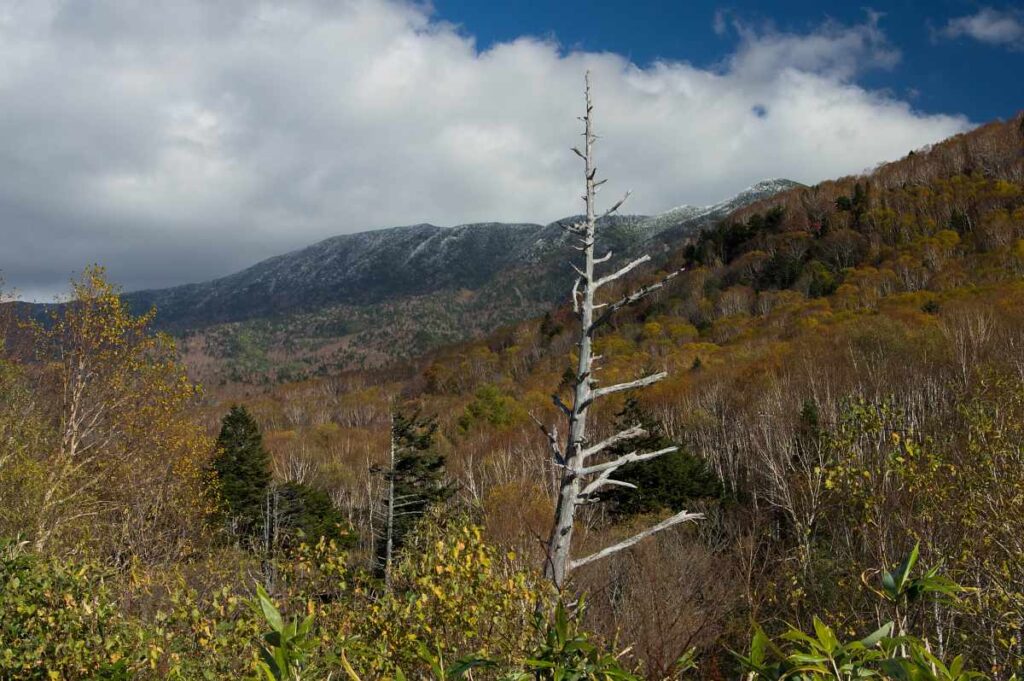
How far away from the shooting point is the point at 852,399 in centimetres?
889

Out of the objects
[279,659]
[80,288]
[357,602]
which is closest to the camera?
[279,659]

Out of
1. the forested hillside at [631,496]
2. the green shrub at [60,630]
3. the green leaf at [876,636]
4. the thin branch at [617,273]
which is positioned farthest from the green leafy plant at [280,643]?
the thin branch at [617,273]

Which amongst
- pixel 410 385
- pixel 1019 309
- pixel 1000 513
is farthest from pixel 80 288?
pixel 410 385

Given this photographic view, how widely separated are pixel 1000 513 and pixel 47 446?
2362 centimetres

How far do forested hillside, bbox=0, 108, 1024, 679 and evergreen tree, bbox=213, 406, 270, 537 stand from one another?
198 millimetres

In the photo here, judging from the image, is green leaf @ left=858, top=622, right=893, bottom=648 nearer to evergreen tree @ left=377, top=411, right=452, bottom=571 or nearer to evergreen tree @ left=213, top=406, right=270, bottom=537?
evergreen tree @ left=377, top=411, right=452, bottom=571

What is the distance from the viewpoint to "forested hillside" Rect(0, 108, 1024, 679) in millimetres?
5758

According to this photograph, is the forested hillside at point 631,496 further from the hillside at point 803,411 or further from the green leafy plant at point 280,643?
the hillside at point 803,411

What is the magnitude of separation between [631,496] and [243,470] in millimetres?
25814

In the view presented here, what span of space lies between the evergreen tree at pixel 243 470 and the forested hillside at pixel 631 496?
198mm

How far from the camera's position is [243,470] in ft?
143

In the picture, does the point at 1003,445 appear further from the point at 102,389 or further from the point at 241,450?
the point at 241,450

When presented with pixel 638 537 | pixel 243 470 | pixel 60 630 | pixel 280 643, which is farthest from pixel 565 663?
pixel 243 470

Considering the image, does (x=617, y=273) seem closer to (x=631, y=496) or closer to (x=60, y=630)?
(x=60, y=630)
